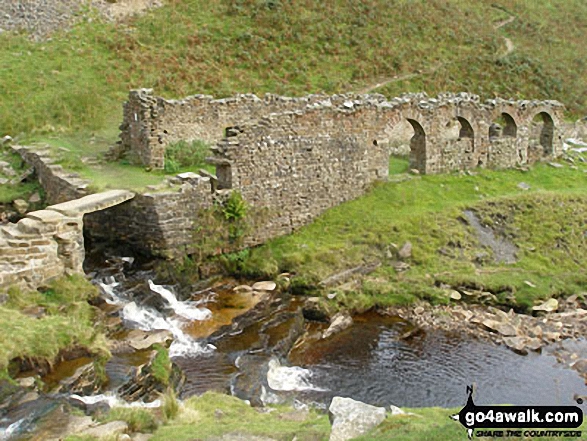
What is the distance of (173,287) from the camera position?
17281 mm

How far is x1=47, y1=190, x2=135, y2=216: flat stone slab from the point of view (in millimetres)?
15773

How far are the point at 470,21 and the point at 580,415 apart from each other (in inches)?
1898

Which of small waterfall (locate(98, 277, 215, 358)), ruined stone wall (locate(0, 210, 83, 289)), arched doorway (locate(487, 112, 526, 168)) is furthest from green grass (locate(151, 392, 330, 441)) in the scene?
arched doorway (locate(487, 112, 526, 168))

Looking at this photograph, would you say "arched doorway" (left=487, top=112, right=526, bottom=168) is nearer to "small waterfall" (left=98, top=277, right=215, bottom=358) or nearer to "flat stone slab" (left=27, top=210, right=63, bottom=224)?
"small waterfall" (left=98, top=277, right=215, bottom=358)

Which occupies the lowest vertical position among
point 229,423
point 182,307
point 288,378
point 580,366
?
point 580,366

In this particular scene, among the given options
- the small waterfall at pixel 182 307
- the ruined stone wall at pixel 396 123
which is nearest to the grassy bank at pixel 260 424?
the small waterfall at pixel 182 307

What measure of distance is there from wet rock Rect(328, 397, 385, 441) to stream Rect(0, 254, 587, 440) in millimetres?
3736

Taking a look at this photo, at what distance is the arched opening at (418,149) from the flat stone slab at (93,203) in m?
Result: 11.7

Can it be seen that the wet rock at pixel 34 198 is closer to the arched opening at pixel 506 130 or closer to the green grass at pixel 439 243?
the green grass at pixel 439 243

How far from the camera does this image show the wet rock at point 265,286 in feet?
59.1

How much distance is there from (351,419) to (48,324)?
611 cm

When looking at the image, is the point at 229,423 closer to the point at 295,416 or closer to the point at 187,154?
the point at 295,416

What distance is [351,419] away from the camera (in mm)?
8625

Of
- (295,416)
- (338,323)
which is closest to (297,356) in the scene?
(338,323)
